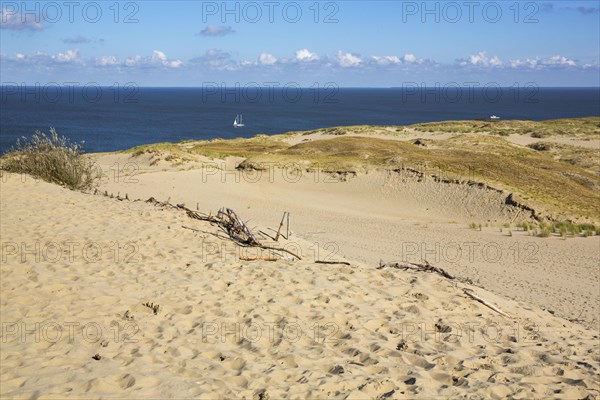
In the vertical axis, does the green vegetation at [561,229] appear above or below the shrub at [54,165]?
below

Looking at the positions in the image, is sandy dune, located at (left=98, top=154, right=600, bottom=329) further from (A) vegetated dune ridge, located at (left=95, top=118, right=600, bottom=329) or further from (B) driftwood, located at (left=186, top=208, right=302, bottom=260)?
(B) driftwood, located at (left=186, top=208, right=302, bottom=260)

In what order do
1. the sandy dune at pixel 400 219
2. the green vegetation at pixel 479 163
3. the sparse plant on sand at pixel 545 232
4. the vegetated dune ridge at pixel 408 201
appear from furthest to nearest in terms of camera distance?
the green vegetation at pixel 479 163 < the sparse plant on sand at pixel 545 232 < the vegetated dune ridge at pixel 408 201 < the sandy dune at pixel 400 219

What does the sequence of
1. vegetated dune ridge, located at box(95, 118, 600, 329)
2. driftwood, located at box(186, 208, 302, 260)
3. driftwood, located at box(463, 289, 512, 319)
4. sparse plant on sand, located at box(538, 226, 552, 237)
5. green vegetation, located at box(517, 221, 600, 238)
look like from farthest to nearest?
1. green vegetation, located at box(517, 221, 600, 238)
2. sparse plant on sand, located at box(538, 226, 552, 237)
3. vegetated dune ridge, located at box(95, 118, 600, 329)
4. driftwood, located at box(186, 208, 302, 260)
5. driftwood, located at box(463, 289, 512, 319)

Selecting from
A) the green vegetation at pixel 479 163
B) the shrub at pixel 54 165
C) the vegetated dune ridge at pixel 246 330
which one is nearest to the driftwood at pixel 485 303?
the vegetated dune ridge at pixel 246 330

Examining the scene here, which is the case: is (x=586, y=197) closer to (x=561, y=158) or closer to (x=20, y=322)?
(x=561, y=158)

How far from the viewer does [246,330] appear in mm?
7066

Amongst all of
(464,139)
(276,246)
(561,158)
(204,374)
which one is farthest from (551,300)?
(464,139)

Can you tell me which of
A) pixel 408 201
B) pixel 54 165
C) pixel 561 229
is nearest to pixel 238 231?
pixel 54 165

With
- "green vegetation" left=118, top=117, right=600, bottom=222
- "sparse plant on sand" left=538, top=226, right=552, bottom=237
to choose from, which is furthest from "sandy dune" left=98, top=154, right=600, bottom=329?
"green vegetation" left=118, top=117, right=600, bottom=222

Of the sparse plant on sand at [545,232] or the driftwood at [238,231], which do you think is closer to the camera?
the driftwood at [238,231]

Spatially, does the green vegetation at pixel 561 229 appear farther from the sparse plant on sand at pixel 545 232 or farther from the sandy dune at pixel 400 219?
the sandy dune at pixel 400 219

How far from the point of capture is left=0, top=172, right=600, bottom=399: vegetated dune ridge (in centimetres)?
564

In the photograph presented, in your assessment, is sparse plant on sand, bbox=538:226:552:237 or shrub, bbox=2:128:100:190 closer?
sparse plant on sand, bbox=538:226:552:237

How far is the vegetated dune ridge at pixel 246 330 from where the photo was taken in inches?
222
